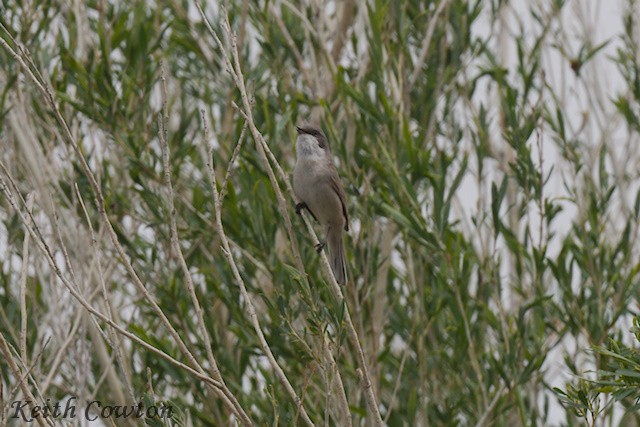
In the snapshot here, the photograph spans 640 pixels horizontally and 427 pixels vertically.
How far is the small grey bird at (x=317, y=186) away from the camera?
15.1ft

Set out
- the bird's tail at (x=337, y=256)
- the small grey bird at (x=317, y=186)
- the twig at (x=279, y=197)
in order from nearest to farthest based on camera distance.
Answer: the twig at (x=279, y=197)
the bird's tail at (x=337, y=256)
the small grey bird at (x=317, y=186)

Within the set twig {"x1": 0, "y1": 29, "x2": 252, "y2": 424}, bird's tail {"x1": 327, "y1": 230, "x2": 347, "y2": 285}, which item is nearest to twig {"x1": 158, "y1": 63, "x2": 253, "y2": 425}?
twig {"x1": 0, "y1": 29, "x2": 252, "y2": 424}

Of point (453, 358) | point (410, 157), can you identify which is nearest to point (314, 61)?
point (410, 157)

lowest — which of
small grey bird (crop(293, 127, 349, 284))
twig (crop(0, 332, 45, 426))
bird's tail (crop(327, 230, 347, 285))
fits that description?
twig (crop(0, 332, 45, 426))

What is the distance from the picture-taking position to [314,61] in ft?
16.5

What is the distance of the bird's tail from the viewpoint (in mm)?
4324

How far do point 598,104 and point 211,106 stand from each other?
2.24 meters

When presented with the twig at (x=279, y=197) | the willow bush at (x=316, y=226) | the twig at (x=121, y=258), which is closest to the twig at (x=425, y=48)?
the willow bush at (x=316, y=226)

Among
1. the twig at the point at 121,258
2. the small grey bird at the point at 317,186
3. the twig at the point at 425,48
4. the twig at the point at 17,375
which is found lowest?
the twig at the point at 17,375

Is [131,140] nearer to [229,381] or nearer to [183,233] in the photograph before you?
[183,233]

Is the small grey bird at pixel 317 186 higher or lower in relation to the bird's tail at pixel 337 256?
higher

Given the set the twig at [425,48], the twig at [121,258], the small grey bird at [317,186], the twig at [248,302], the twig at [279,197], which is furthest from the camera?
the twig at [425,48]

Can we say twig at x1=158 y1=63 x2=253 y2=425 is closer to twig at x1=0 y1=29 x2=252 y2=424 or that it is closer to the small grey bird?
twig at x1=0 y1=29 x2=252 y2=424

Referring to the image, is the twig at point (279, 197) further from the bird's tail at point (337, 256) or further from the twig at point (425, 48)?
the twig at point (425, 48)
